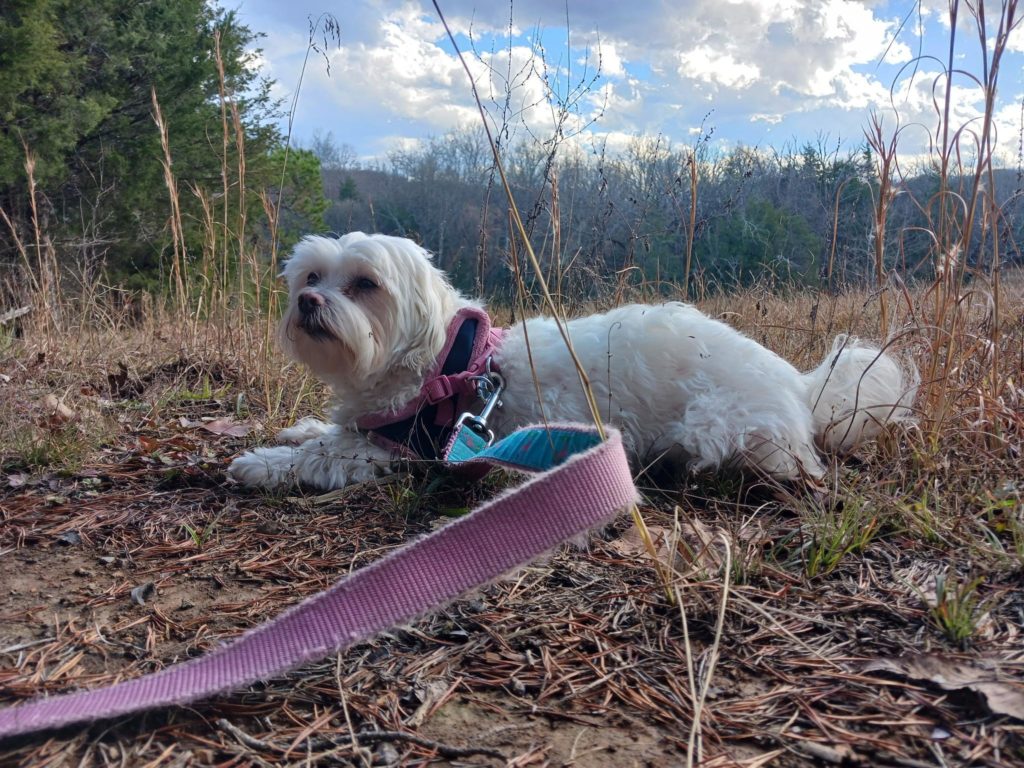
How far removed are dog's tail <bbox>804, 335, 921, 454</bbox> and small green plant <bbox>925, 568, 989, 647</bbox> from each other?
1208 mm

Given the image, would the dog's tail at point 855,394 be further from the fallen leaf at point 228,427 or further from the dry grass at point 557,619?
the fallen leaf at point 228,427

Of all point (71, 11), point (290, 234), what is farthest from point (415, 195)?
point (71, 11)

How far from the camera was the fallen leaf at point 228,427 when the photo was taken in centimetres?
352

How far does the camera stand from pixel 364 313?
3.02m

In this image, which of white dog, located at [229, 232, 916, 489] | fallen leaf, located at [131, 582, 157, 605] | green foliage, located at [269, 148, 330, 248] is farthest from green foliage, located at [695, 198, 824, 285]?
green foliage, located at [269, 148, 330, 248]

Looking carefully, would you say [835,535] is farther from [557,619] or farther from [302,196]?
[302,196]

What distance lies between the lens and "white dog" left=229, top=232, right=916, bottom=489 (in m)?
2.76

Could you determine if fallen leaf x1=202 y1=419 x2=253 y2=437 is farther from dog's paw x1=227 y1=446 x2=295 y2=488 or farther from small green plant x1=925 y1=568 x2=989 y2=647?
small green plant x1=925 y1=568 x2=989 y2=647

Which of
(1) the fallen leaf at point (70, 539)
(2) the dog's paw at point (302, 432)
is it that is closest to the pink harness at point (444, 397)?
(2) the dog's paw at point (302, 432)

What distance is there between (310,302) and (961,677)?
98.4 inches

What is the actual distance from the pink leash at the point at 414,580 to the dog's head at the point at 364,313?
1.71m

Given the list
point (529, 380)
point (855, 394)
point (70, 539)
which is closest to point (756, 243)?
point (855, 394)

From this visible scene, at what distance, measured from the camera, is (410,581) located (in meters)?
1.34

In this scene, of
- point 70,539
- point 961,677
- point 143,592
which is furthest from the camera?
point 70,539
